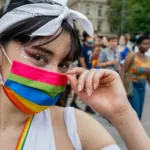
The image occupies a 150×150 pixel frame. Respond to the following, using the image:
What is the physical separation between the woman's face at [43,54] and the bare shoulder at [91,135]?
25cm

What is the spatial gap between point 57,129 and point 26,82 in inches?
10.4

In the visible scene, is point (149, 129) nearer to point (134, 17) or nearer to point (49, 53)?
point (49, 53)

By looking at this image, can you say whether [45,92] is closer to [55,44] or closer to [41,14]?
[55,44]

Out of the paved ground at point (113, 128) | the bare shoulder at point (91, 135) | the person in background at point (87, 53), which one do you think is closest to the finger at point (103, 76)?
the bare shoulder at point (91, 135)

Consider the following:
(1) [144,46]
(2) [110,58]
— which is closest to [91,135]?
(1) [144,46]

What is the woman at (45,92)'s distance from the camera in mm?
2113

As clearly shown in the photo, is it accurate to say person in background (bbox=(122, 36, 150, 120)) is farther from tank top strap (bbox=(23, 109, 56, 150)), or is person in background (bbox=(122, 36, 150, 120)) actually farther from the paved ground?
tank top strap (bbox=(23, 109, 56, 150))

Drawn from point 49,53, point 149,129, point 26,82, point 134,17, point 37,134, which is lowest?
point 134,17

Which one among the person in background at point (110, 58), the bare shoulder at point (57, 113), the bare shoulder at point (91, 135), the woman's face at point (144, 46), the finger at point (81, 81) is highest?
the finger at point (81, 81)

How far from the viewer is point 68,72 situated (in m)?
2.14

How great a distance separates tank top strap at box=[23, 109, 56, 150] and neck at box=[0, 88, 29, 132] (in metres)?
0.06

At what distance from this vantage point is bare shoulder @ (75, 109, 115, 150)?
2139mm

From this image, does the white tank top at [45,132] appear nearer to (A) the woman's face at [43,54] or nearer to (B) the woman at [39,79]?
(B) the woman at [39,79]

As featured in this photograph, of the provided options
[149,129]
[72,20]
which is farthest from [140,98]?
[72,20]
